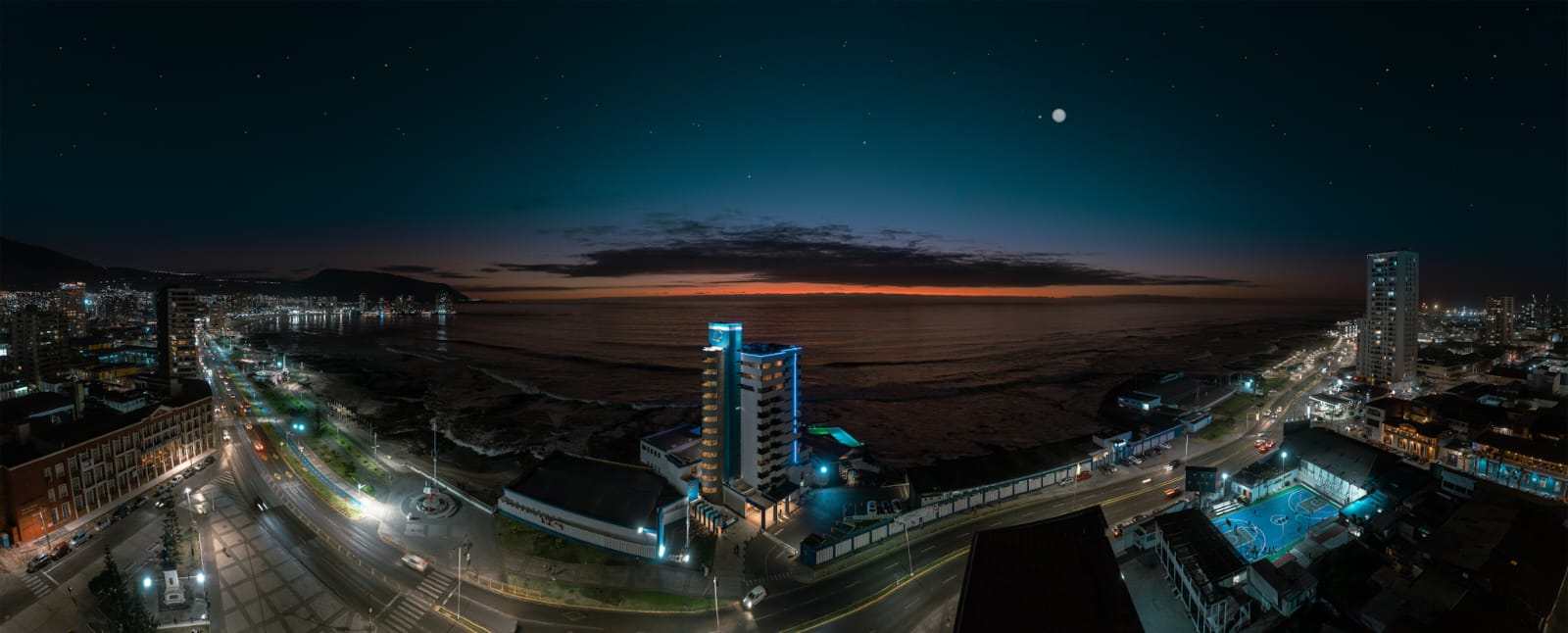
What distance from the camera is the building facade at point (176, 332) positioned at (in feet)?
203

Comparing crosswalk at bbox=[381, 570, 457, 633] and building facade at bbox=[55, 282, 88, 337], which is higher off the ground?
building facade at bbox=[55, 282, 88, 337]

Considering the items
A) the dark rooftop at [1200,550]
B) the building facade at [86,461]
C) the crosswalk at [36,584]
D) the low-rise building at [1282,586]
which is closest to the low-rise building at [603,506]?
the crosswalk at [36,584]

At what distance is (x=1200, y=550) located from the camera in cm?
2044

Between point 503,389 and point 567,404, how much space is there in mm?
12746

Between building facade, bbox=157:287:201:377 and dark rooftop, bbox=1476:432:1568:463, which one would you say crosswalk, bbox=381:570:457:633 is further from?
building facade, bbox=157:287:201:377

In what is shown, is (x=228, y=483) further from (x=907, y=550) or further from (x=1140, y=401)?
(x=1140, y=401)

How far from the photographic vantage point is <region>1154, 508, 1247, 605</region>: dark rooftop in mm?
18875

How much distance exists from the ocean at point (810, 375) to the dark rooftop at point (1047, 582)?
22740mm

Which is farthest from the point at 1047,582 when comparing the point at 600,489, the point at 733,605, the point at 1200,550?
the point at 600,489

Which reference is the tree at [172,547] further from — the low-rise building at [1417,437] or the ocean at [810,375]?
the low-rise building at [1417,437]

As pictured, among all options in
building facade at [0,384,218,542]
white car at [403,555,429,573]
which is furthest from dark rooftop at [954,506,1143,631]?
building facade at [0,384,218,542]

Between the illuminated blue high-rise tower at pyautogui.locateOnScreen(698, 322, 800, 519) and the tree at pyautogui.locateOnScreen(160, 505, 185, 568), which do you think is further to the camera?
the illuminated blue high-rise tower at pyautogui.locateOnScreen(698, 322, 800, 519)

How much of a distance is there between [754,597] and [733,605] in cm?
78

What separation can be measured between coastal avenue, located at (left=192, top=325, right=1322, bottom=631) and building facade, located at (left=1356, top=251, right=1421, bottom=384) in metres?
46.0
